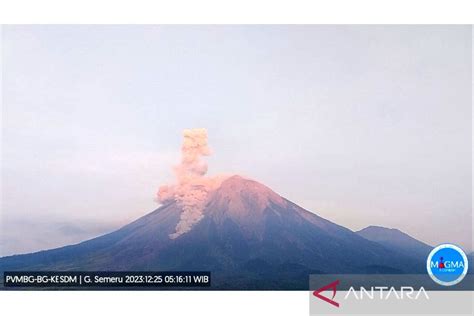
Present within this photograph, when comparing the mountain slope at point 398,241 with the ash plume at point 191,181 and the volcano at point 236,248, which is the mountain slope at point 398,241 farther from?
the ash plume at point 191,181

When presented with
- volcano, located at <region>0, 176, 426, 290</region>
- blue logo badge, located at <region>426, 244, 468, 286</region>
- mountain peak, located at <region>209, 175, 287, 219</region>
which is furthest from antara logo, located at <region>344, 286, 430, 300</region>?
mountain peak, located at <region>209, 175, 287, 219</region>

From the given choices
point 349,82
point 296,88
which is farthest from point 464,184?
point 296,88

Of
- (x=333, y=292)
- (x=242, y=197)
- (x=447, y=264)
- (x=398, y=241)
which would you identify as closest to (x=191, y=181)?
(x=242, y=197)

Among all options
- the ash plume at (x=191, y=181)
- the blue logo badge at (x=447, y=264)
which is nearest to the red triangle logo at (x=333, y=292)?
the blue logo badge at (x=447, y=264)

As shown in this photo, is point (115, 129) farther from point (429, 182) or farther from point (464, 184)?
point (464, 184)

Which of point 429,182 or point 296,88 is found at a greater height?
point 296,88

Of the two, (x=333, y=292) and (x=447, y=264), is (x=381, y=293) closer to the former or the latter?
(x=333, y=292)

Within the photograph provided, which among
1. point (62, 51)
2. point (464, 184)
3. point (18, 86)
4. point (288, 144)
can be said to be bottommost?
point (464, 184)
